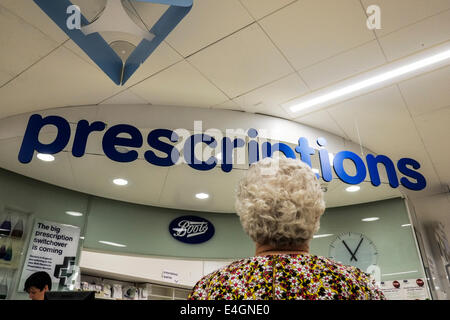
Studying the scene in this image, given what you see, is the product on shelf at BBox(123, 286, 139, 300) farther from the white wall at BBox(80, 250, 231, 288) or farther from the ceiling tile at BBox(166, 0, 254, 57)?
the ceiling tile at BBox(166, 0, 254, 57)

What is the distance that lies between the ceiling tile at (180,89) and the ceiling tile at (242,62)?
0.39 feet

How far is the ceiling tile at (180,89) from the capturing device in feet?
11.9

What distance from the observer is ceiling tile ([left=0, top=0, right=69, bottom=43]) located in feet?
9.04

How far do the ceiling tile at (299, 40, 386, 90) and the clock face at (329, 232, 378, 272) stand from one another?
3.10 m

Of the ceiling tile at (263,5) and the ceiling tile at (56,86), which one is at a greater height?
the ceiling tile at (263,5)

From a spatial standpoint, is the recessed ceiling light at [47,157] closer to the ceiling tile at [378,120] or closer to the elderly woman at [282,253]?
the ceiling tile at [378,120]

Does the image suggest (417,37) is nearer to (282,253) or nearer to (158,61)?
(158,61)

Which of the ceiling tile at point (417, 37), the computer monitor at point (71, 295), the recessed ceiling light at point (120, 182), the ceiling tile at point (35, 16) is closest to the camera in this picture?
the computer monitor at point (71, 295)

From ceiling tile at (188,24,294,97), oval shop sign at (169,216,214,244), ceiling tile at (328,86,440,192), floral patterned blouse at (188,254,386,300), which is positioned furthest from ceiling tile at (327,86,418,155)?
floral patterned blouse at (188,254,386,300)

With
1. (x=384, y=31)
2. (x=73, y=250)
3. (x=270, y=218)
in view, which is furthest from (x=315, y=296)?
(x=73, y=250)

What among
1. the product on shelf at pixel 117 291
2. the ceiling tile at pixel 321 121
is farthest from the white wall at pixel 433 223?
the product on shelf at pixel 117 291

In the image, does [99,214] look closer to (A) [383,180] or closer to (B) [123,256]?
(B) [123,256]

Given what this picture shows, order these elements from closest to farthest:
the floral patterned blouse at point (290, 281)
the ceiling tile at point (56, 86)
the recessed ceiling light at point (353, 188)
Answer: the floral patterned blouse at point (290, 281)
the ceiling tile at point (56, 86)
the recessed ceiling light at point (353, 188)

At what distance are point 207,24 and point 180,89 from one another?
100 cm
